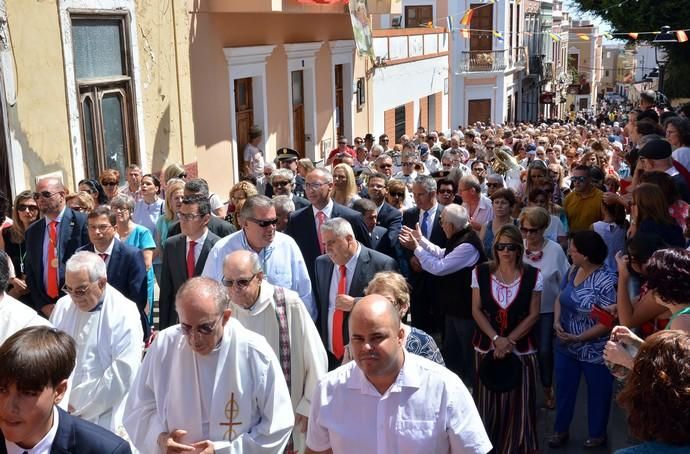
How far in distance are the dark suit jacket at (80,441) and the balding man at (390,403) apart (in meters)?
0.84

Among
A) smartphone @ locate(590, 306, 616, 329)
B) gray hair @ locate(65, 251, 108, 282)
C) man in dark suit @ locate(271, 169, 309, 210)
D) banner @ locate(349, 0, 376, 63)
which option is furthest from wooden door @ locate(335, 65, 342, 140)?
gray hair @ locate(65, 251, 108, 282)

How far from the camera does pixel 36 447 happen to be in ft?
8.84

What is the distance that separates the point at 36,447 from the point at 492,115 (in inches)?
1481

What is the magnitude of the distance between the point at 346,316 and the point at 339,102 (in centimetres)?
1411

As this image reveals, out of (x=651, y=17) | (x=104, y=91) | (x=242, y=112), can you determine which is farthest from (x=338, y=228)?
(x=651, y=17)

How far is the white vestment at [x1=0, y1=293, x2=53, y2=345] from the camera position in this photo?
3.98 m

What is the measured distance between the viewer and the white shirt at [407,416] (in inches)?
121

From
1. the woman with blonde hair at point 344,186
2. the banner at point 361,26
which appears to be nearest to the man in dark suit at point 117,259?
the woman with blonde hair at point 344,186

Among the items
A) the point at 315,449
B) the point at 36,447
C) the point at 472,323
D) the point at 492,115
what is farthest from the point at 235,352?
the point at 492,115

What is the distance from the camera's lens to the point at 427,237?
22.4ft

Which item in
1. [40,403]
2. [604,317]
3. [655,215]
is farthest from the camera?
[655,215]

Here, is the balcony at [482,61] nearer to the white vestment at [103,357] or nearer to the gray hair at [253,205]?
the gray hair at [253,205]

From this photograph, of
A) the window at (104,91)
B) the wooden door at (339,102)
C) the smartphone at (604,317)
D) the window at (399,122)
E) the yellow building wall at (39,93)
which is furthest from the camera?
the window at (399,122)

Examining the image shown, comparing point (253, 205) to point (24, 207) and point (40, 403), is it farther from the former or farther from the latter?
point (40, 403)
